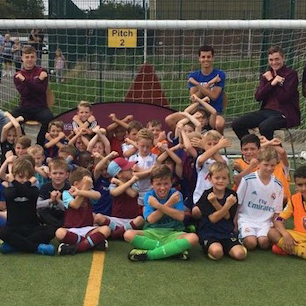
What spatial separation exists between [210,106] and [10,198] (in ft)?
9.49

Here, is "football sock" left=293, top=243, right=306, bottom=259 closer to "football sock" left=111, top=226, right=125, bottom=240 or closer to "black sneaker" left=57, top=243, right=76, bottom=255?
"football sock" left=111, top=226, right=125, bottom=240

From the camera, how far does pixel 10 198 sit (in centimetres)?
479

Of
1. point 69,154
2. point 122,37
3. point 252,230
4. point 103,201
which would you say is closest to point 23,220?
point 103,201

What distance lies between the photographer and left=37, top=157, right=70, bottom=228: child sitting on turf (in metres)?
5.23

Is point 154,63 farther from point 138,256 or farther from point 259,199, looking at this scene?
point 138,256

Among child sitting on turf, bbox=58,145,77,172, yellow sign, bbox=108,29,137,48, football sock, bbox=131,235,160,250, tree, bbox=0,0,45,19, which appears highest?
yellow sign, bbox=108,29,137,48

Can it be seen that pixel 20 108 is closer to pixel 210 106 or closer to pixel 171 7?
pixel 210 106

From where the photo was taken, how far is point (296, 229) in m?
4.99

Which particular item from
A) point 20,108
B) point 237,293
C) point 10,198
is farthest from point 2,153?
point 237,293

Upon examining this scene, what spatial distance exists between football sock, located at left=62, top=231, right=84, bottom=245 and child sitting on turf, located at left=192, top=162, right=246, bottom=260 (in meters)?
1.10

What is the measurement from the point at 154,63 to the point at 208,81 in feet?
7.79

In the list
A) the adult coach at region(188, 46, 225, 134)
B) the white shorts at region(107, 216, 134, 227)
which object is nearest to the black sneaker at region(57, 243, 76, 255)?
the white shorts at region(107, 216, 134, 227)

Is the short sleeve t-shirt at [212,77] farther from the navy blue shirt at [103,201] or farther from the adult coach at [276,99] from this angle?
the navy blue shirt at [103,201]

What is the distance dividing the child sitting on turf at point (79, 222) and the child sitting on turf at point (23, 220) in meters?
0.15
